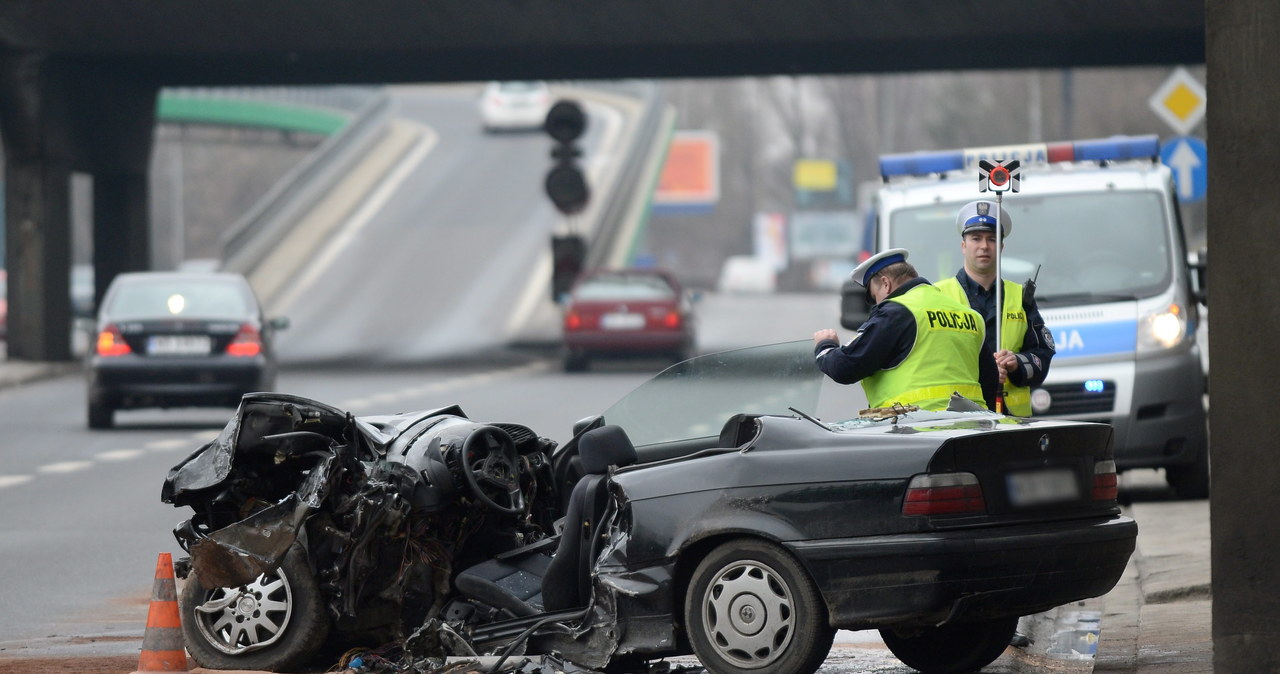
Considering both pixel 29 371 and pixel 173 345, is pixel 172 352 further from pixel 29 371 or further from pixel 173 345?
pixel 29 371

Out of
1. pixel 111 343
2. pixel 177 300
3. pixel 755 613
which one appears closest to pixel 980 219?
pixel 755 613

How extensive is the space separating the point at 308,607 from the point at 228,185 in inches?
3931

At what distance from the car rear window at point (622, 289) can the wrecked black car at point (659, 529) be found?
72.2 ft

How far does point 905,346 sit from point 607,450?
118cm

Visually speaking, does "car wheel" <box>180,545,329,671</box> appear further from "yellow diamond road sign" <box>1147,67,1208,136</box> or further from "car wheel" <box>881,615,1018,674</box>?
"yellow diamond road sign" <box>1147,67,1208,136</box>

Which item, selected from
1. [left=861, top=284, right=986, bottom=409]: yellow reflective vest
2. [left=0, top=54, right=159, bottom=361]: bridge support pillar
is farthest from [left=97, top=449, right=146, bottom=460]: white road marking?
[left=0, top=54, right=159, bottom=361]: bridge support pillar

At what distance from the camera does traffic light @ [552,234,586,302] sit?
3300cm

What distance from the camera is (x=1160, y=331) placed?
1321 centimetres

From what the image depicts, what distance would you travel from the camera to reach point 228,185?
105 m

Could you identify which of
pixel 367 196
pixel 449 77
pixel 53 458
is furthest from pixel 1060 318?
pixel 367 196

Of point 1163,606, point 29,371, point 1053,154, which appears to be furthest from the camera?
point 29,371

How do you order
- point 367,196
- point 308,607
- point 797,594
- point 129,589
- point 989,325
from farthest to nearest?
point 367,196 < point 129,589 < point 989,325 < point 308,607 < point 797,594

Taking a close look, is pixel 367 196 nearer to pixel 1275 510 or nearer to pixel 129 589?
pixel 129 589

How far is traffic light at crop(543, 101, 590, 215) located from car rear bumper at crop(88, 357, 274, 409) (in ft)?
36.6
